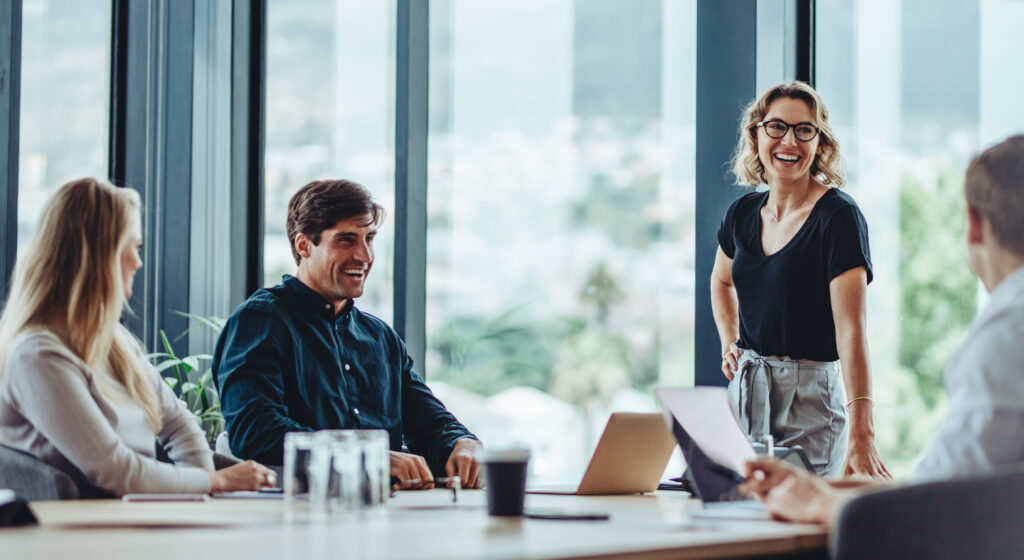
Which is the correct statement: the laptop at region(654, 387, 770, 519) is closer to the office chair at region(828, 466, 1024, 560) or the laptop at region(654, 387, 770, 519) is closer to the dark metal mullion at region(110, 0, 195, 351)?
the office chair at region(828, 466, 1024, 560)

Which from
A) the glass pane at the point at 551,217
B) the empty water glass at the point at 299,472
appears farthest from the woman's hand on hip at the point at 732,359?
the glass pane at the point at 551,217

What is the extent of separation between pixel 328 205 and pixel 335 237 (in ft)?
0.28

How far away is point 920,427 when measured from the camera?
3.66 metres

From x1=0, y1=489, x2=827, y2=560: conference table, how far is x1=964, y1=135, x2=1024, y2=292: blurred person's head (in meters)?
0.48

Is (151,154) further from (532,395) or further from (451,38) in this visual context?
(532,395)

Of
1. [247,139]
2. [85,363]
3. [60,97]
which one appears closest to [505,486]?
[85,363]

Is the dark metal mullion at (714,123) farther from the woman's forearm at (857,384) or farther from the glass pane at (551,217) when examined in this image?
the glass pane at (551,217)

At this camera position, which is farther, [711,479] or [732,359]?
[732,359]

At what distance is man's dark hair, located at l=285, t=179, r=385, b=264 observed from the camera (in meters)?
2.77

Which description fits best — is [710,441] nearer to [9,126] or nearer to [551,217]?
[9,126]

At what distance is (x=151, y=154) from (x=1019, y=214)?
3256 millimetres

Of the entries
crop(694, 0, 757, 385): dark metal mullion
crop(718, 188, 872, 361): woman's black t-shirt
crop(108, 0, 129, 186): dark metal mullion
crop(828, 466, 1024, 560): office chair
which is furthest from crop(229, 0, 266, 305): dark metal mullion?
crop(828, 466, 1024, 560): office chair

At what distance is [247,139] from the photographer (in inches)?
173

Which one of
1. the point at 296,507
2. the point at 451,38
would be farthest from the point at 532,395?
the point at 296,507
